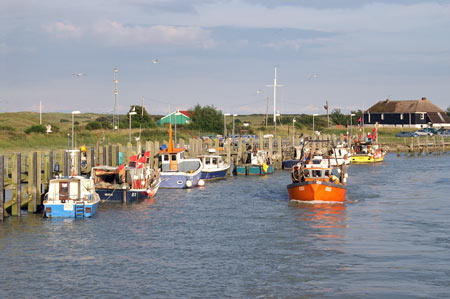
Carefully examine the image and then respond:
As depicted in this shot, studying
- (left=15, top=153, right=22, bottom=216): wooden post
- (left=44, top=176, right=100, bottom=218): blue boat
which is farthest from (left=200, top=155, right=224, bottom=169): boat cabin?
(left=15, top=153, right=22, bottom=216): wooden post

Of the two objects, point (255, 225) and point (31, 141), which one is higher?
point (31, 141)

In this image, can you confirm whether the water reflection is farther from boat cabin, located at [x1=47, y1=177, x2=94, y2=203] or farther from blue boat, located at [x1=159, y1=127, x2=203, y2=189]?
blue boat, located at [x1=159, y1=127, x2=203, y2=189]

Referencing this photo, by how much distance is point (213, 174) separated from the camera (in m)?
75.4

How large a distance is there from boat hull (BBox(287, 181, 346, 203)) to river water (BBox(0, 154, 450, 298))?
95 centimetres

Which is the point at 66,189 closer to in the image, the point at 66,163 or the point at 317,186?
the point at 66,163

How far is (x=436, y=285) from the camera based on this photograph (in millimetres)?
27703

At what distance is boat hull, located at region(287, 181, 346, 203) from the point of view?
49.8 metres

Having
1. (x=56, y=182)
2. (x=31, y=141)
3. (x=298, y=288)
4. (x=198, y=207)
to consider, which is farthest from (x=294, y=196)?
(x=31, y=141)

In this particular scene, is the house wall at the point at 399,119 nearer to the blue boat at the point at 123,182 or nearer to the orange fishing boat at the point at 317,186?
the orange fishing boat at the point at 317,186

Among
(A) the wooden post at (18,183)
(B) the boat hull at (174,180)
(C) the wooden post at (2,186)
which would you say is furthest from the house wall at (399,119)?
(C) the wooden post at (2,186)

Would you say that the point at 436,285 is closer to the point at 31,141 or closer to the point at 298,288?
the point at 298,288

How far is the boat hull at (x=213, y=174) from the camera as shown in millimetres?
73863

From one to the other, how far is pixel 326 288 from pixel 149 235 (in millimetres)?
14375

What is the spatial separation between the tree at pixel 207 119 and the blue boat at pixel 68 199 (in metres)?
100
